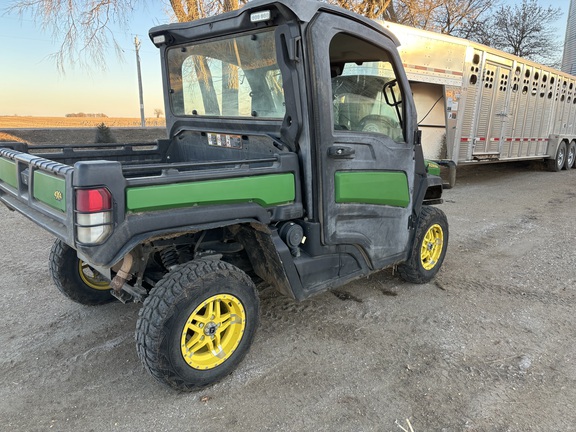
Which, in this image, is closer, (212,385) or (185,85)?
(212,385)

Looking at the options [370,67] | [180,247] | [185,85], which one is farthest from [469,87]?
[180,247]

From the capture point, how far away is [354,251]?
11.6ft

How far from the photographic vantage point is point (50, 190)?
2549mm

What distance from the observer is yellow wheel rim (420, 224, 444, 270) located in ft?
14.7

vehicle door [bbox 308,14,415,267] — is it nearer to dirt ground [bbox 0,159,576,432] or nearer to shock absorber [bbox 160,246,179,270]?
dirt ground [bbox 0,159,576,432]

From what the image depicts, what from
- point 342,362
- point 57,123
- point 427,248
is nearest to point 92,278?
point 342,362

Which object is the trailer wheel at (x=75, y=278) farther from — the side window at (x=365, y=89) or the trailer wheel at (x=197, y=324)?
the side window at (x=365, y=89)

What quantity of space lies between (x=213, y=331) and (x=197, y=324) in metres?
0.11

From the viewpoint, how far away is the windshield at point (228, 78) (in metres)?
3.19

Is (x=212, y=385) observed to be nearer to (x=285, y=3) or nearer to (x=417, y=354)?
(x=417, y=354)

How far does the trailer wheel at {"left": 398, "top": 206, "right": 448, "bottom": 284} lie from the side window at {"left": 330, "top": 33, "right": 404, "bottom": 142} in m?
0.97

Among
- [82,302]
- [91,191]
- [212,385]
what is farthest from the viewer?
[82,302]

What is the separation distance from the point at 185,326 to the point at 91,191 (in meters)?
0.96

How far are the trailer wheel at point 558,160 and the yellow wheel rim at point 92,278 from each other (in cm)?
1432
